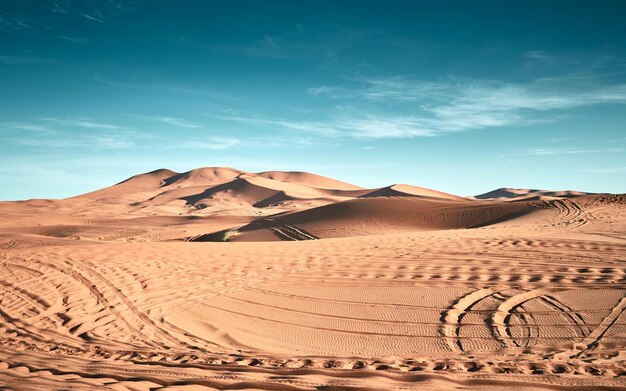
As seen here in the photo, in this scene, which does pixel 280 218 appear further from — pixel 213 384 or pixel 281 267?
pixel 213 384

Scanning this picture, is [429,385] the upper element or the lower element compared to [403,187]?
lower

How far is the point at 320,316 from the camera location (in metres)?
6.53

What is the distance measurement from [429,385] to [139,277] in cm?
754

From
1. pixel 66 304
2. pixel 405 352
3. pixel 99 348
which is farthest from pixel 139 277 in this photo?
pixel 405 352

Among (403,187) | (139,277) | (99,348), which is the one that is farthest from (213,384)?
(403,187)

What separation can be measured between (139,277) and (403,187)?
75869 mm

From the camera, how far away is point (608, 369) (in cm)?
381

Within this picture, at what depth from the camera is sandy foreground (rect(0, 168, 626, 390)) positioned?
395 cm

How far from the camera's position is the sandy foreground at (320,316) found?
3947 mm

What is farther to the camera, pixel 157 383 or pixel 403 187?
pixel 403 187

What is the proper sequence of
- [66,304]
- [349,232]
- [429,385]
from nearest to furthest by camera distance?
[429,385]
[66,304]
[349,232]

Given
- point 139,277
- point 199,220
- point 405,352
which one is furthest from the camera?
point 199,220

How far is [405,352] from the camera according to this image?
16.3 feet

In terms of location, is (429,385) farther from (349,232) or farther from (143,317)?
(349,232)
